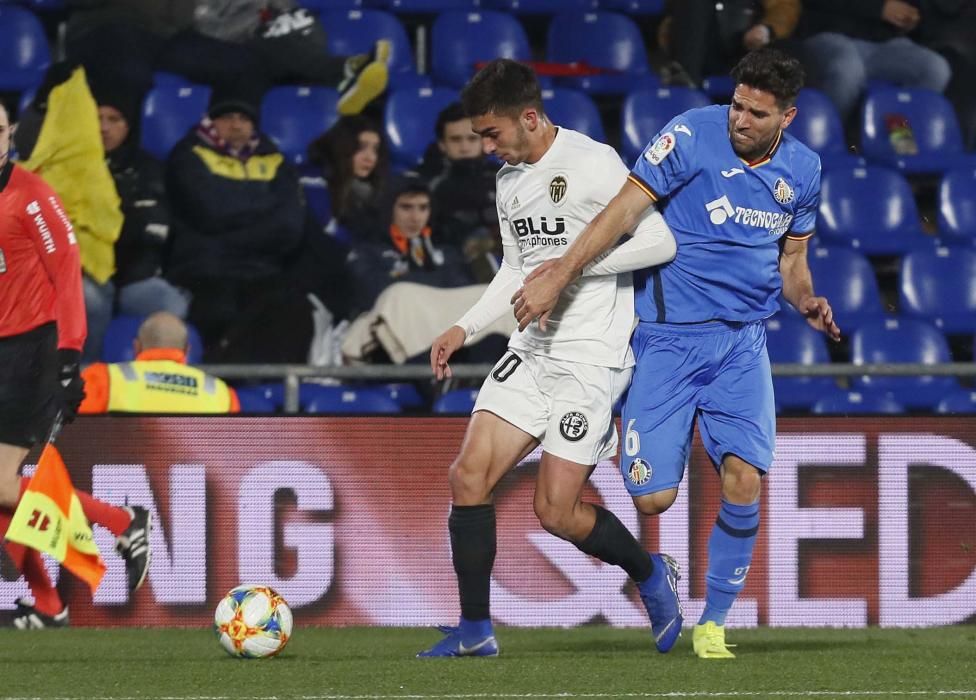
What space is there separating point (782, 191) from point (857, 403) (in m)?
3.85

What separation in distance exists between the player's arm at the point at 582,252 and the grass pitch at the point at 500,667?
1.12 metres

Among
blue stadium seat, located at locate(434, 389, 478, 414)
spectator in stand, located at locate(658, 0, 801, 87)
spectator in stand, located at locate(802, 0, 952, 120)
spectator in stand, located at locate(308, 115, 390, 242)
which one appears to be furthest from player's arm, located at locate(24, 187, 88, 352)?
spectator in stand, located at locate(802, 0, 952, 120)

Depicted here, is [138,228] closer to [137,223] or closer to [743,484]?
[137,223]

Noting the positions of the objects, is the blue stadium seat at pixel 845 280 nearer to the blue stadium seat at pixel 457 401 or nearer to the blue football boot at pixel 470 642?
the blue stadium seat at pixel 457 401

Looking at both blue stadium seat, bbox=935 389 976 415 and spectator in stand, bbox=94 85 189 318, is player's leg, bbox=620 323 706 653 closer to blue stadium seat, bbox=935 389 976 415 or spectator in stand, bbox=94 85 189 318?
blue stadium seat, bbox=935 389 976 415

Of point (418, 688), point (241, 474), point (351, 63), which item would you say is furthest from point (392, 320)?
point (418, 688)

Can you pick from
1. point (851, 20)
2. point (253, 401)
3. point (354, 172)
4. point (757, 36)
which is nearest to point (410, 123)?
point (354, 172)

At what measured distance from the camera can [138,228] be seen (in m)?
9.86

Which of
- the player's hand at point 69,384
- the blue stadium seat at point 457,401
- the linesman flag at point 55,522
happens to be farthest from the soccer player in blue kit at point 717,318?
the blue stadium seat at point 457,401

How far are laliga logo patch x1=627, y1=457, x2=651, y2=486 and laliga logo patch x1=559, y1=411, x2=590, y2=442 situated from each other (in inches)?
8.2

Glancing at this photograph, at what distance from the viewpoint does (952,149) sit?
37.7 feet

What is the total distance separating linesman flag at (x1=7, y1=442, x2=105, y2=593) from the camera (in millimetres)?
6488

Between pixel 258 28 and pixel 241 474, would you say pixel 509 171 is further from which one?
pixel 258 28

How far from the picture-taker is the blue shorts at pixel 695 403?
5934 mm
